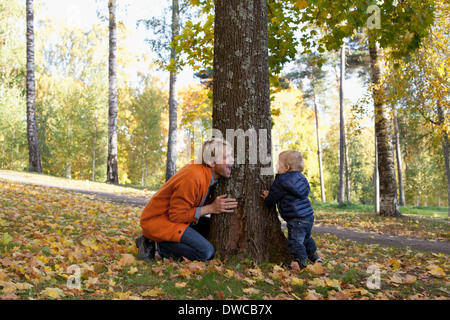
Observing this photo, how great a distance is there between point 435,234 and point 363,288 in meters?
6.41

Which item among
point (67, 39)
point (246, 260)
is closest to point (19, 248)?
point (246, 260)

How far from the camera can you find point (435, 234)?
827 cm

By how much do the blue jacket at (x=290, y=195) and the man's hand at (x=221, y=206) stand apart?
386 mm

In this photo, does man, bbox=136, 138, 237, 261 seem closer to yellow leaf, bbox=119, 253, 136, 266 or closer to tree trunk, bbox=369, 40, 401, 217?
yellow leaf, bbox=119, 253, 136, 266

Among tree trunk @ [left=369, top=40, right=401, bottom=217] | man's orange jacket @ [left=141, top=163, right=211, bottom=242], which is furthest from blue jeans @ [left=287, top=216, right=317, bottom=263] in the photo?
tree trunk @ [left=369, top=40, right=401, bottom=217]

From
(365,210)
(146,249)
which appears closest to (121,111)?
(365,210)

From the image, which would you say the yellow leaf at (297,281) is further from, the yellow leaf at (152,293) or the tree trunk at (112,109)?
the tree trunk at (112,109)

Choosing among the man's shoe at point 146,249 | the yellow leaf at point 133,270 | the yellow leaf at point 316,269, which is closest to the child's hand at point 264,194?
the yellow leaf at point 316,269

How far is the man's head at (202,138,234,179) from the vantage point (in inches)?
148

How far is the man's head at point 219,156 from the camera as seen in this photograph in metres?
3.77

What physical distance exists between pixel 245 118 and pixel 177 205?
47.6 inches

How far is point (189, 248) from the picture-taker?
3.77 meters
